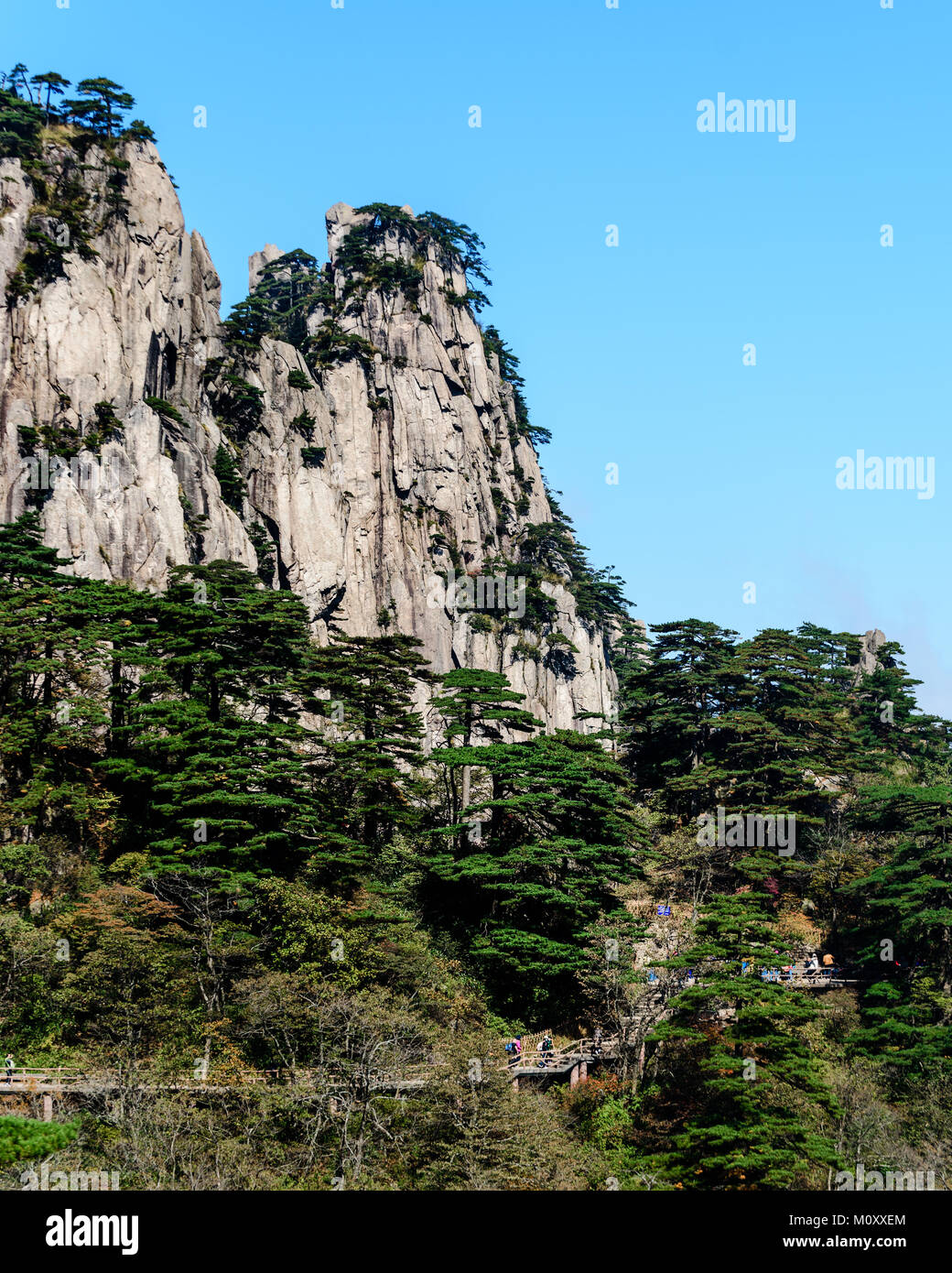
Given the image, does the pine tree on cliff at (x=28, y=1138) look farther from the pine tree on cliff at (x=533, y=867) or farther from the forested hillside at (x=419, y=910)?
the pine tree on cliff at (x=533, y=867)

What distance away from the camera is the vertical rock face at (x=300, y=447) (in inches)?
2010

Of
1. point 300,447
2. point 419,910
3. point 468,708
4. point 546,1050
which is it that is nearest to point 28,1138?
point 546,1050

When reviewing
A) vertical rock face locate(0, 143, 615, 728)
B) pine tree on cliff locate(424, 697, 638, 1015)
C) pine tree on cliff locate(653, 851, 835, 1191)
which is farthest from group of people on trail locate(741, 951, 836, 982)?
vertical rock face locate(0, 143, 615, 728)

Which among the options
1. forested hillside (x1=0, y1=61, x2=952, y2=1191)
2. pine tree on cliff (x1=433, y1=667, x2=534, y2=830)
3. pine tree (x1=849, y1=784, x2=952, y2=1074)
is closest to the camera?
forested hillside (x1=0, y1=61, x2=952, y2=1191)

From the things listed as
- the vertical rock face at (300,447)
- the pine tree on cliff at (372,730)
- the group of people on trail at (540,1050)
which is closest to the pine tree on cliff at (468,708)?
the pine tree on cliff at (372,730)

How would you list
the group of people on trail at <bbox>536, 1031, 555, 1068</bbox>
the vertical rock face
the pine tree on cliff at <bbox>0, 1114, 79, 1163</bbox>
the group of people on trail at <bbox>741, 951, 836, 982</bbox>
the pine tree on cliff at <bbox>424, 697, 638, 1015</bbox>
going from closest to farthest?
the pine tree on cliff at <bbox>0, 1114, 79, 1163</bbox>
the group of people on trail at <bbox>536, 1031, 555, 1068</bbox>
the pine tree on cliff at <bbox>424, 697, 638, 1015</bbox>
the group of people on trail at <bbox>741, 951, 836, 982</bbox>
the vertical rock face

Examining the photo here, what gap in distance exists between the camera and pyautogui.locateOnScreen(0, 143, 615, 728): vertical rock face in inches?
2010

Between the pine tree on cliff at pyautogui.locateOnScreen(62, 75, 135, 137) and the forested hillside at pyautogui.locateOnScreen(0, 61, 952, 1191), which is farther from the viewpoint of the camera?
the pine tree on cliff at pyautogui.locateOnScreen(62, 75, 135, 137)

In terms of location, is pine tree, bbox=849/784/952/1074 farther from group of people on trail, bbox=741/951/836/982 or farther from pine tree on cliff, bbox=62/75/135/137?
pine tree on cliff, bbox=62/75/135/137

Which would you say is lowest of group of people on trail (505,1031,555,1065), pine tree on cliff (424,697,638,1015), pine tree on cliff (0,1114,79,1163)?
group of people on trail (505,1031,555,1065)

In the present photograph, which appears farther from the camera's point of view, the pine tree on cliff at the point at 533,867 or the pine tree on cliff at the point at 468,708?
the pine tree on cliff at the point at 468,708

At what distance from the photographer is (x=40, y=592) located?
125 feet
